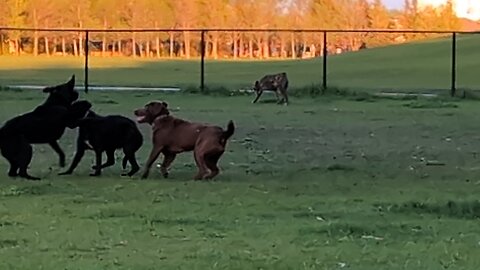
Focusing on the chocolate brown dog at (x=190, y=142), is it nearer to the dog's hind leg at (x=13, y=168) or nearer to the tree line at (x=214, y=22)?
the dog's hind leg at (x=13, y=168)

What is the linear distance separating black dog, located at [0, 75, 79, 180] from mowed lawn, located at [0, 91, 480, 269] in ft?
1.28

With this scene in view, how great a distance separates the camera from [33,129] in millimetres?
11664

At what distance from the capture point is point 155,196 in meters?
10.1

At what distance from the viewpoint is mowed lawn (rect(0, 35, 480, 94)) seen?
147 feet

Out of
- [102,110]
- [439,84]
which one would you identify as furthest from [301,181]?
[439,84]

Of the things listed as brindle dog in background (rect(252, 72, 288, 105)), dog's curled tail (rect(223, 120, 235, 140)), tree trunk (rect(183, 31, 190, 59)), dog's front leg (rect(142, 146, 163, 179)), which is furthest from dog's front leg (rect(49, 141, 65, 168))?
tree trunk (rect(183, 31, 190, 59))

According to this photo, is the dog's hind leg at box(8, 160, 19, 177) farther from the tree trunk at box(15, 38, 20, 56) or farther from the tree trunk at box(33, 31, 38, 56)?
the tree trunk at box(15, 38, 20, 56)

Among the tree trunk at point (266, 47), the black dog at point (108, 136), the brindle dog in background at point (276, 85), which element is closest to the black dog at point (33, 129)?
the black dog at point (108, 136)

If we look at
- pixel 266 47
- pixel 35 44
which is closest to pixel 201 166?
pixel 35 44

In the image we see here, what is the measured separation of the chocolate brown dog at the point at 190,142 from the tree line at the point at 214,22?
231 feet

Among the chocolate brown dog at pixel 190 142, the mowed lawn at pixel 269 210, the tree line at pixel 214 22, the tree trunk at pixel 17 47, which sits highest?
the tree line at pixel 214 22

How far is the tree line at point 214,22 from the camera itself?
8612 centimetres

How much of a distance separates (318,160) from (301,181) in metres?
2.14

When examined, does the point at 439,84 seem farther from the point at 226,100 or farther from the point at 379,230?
the point at 379,230
